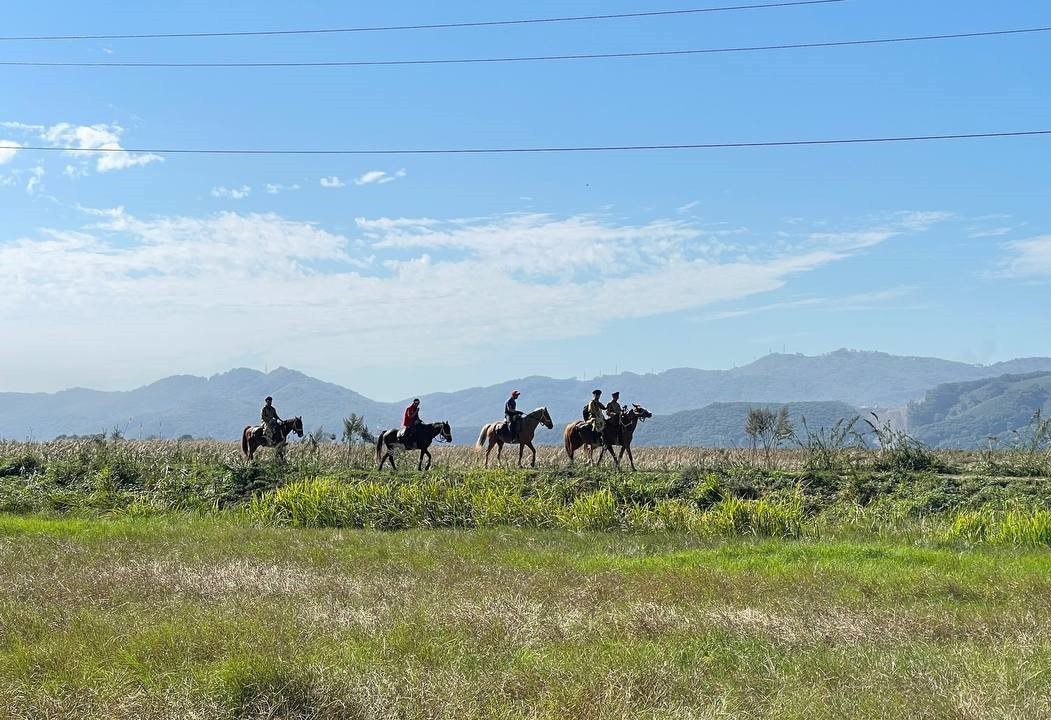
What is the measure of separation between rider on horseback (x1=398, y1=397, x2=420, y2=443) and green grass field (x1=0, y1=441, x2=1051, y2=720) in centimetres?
732

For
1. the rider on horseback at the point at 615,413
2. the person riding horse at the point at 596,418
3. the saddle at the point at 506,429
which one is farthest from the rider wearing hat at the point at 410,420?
the rider on horseback at the point at 615,413

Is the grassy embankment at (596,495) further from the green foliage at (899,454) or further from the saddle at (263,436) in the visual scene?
the saddle at (263,436)

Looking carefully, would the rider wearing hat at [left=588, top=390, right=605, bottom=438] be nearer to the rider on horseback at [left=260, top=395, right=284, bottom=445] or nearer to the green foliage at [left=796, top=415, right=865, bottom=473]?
the green foliage at [left=796, top=415, right=865, bottom=473]

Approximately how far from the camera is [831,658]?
8.82 meters

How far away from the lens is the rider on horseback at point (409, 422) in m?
32.0

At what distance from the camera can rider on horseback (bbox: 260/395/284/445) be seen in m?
32.3

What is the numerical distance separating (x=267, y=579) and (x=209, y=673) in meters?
4.57

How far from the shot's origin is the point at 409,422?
106ft

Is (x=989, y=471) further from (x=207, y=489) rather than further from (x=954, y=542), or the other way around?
(x=207, y=489)

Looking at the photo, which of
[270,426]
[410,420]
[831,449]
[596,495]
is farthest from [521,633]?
[270,426]

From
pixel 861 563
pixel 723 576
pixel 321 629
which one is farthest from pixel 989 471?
pixel 321 629

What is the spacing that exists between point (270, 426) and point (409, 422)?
4.55 metres

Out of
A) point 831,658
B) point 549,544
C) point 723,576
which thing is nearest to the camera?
point 831,658

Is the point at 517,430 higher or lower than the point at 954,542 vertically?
higher
